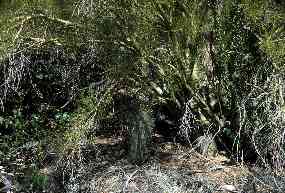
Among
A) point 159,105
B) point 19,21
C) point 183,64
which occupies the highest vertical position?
point 19,21

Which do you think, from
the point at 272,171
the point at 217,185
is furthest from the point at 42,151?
the point at 272,171

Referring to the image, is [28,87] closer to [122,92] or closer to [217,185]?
[122,92]

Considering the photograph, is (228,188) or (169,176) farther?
(169,176)

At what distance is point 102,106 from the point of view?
19.6 ft

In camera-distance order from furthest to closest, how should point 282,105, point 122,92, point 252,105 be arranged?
point 122,92
point 252,105
point 282,105

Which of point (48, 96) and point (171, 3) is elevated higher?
point (171, 3)

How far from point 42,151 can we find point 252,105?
2327 mm

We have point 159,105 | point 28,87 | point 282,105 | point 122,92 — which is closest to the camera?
point 282,105

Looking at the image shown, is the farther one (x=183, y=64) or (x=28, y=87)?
(x=28, y=87)

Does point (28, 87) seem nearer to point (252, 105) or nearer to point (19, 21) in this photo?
point (19, 21)

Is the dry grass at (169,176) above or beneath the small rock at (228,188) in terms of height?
above

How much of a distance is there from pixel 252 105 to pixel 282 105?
18.8 inches

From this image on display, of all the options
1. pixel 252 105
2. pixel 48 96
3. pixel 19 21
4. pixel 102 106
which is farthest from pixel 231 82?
pixel 48 96

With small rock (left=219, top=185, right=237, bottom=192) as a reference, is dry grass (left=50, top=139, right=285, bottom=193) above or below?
above
